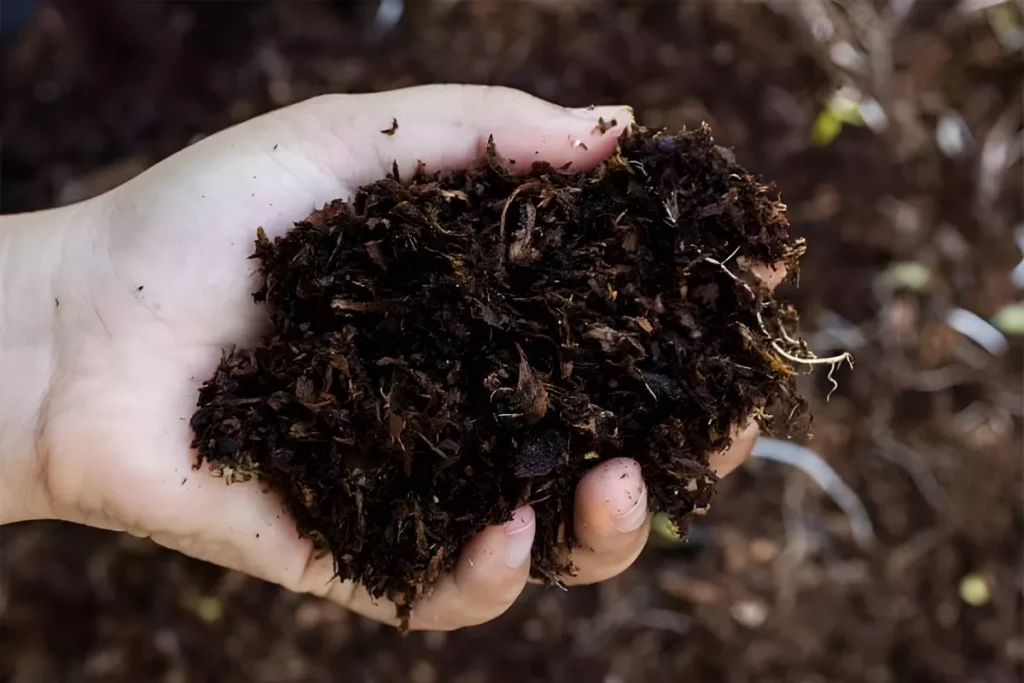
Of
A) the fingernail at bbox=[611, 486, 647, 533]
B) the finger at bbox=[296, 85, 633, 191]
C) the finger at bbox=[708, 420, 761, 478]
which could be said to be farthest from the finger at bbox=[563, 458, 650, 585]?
the finger at bbox=[296, 85, 633, 191]

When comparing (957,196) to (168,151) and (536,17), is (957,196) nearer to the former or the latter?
(536,17)

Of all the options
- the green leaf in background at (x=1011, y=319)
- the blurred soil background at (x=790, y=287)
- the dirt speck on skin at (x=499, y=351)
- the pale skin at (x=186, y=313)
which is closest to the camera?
the dirt speck on skin at (x=499, y=351)

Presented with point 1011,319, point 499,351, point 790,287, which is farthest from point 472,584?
point 1011,319

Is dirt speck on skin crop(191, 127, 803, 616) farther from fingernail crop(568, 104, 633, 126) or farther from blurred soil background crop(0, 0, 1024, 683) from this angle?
blurred soil background crop(0, 0, 1024, 683)

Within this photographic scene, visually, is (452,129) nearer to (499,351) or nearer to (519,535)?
(499,351)

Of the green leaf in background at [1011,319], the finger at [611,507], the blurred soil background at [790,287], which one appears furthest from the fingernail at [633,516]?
the green leaf in background at [1011,319]

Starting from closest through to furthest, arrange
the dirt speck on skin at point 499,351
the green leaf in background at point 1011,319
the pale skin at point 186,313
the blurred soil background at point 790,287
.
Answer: the dirt speck on skin at point 499,351 → the pale skin at point 186,313 → the blurred soil background at point 790,287 → the green leaf in background at point 1011,319

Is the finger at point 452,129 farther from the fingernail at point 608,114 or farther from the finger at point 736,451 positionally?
the finger at point 736,451
